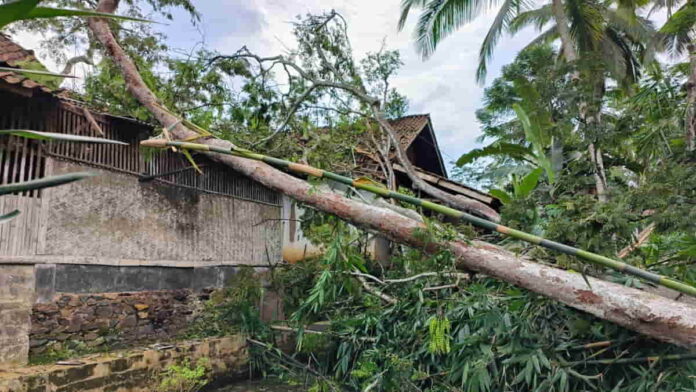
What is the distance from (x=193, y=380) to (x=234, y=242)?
2.47 metres

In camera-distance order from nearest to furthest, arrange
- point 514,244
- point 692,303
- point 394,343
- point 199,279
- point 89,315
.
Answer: point 692,303
point 514,244
point 394,343
point 89,315
point 199,279

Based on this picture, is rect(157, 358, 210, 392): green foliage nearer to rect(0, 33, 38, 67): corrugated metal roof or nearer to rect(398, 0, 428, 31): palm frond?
rect(0, 33, 38, 67): corrugated metal roof

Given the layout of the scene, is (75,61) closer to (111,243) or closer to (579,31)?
(111,243)

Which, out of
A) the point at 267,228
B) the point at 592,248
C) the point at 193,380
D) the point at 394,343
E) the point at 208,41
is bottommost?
the point at 193,380

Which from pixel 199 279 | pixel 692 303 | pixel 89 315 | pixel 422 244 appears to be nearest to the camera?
pixel 692 303

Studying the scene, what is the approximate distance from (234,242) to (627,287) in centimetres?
526

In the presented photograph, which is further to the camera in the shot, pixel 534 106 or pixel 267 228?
pixel 267 228

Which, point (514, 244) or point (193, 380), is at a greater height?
point (514, 244)

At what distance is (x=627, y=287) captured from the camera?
2.94 metres

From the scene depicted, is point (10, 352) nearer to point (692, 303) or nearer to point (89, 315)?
point (89, 315)

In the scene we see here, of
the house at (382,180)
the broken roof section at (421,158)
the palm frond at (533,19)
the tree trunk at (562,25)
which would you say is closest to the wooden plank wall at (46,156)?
the house at (382,180)

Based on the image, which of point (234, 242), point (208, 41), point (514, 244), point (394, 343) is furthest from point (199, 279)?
point (514, 244)

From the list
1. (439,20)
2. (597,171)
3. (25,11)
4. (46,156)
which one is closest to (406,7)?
(439,20)

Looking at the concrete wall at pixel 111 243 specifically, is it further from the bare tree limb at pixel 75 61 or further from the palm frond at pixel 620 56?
the palm frond at pixel 620 56
